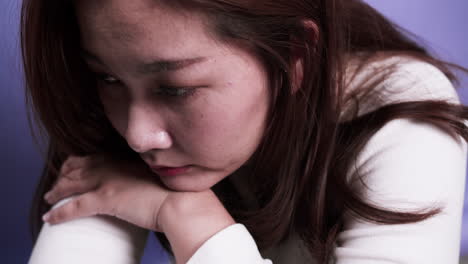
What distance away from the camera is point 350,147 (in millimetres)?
845

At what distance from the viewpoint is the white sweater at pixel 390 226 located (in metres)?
0.76

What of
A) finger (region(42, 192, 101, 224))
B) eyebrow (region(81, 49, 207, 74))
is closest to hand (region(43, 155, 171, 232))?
finger (region(42, 192, 101, 224))

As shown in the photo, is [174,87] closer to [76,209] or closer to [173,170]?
[173,170]

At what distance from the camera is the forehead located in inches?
26.0

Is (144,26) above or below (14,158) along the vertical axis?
above

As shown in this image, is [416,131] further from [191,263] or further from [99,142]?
[99,142]

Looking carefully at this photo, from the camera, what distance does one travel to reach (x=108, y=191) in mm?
880

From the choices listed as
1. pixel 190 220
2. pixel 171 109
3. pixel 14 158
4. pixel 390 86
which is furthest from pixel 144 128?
pixel 14 158

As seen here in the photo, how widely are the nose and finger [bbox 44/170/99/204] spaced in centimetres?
21

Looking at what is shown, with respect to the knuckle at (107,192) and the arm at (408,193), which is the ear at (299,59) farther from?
the knuckle at (107,192)

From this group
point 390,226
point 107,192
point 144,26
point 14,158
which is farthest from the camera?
point 14,158

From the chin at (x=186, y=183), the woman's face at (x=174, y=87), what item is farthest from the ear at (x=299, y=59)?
the chin at (x=186, y=183)

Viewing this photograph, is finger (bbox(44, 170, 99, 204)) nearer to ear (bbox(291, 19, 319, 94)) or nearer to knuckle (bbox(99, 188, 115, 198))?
knuckle (bbox(99, 188, 115, 198))

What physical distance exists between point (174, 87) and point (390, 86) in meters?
0.34
